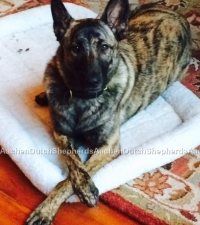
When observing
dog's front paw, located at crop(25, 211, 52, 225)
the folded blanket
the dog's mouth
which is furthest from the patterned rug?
the dog's mouth

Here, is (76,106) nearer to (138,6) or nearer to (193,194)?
(193,194)

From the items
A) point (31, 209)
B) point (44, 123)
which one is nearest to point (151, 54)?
point (44, 123)

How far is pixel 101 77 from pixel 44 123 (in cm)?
45

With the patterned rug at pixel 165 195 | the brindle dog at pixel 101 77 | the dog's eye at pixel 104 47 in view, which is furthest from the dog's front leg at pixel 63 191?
the dog's eye at pixel 104 47

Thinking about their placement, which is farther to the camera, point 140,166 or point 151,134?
point 151,134

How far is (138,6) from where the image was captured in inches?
89.7

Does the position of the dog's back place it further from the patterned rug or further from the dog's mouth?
the patterned rug

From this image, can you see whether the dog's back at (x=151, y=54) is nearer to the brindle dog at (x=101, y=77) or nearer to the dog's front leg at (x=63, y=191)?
the brindle dog at (x=101, y=77)

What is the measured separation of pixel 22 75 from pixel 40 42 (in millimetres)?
289

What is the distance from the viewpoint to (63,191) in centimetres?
161

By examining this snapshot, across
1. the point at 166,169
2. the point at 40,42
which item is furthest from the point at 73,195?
the point at 40,42

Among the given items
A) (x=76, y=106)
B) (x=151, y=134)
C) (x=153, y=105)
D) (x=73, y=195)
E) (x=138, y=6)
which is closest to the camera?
(x=73, y=195)

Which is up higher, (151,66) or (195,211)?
(151,66)

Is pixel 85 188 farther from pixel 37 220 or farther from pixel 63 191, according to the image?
pixel 37 220
